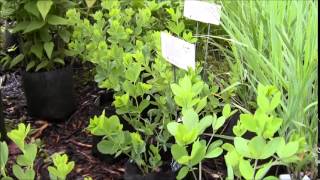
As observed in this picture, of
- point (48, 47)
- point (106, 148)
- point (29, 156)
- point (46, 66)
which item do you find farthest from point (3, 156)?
point (46, 66)

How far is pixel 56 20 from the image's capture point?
1.99 metres

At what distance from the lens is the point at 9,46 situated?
10.1 ft

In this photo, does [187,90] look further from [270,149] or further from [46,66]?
[46,66]

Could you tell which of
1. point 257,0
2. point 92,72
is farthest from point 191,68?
point 92,72

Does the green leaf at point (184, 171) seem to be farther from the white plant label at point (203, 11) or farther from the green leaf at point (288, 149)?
the white plant label at point (203, 11)

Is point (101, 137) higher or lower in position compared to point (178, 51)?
lower

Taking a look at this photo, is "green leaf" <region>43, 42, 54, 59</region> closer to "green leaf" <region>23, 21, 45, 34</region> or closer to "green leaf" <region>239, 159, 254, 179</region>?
"green leaf" <region>23, 21, 45, 34</region>

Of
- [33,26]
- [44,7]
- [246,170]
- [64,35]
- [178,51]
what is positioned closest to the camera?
[246,170]

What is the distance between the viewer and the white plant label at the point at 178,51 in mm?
1265

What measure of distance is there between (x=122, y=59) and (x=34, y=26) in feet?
2.00

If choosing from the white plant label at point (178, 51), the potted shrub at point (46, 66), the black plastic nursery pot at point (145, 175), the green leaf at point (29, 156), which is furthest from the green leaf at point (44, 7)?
the green leaf at point (29, 156)

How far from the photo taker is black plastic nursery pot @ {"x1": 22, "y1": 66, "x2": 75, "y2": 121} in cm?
212

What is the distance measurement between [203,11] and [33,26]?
0.77 m

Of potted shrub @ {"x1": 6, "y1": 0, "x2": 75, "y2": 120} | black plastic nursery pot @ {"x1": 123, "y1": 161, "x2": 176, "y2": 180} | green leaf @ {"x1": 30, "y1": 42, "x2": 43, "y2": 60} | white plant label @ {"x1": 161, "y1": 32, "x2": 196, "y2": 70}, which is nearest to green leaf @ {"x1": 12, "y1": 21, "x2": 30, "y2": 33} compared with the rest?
potted shrub @ {"x1": 6, "y1": 0, "x2": 75, "y2": 120}
